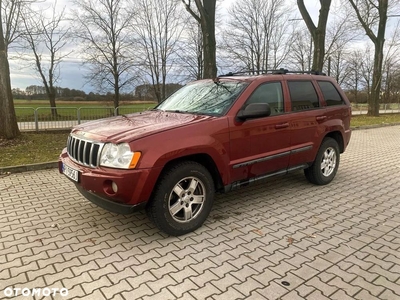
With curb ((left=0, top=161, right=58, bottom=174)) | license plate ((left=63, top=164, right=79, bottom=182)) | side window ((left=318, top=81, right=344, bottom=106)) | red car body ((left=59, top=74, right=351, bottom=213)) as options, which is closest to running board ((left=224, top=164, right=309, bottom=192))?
red car body ((left=59, top=74, right=351, bottom=213))

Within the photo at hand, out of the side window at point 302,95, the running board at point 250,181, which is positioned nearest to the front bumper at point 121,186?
the running board at point 250,181

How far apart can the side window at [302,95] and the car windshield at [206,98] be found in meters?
0.95

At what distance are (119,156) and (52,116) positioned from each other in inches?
432

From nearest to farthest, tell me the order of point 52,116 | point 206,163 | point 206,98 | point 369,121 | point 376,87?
1. point 206,163
2. point 206,98
3. point 52,116
4. point 369,121
5. point 376,87

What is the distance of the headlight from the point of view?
3023 millimetres

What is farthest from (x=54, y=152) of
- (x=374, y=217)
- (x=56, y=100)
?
(x=56, y=100)

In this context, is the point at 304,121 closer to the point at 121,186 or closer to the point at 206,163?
the point at 206,163

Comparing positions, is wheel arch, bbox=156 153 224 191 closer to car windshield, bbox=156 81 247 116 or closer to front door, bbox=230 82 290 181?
front door, bbox=230 82 290 181

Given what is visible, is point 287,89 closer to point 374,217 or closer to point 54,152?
point 374,217

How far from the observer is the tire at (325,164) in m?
5.12

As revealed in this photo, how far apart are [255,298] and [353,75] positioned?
5141 cm

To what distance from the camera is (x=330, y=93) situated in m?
5.29

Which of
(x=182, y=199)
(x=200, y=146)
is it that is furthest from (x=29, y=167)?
(x=200, y=146)

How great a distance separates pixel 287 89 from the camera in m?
4.55
